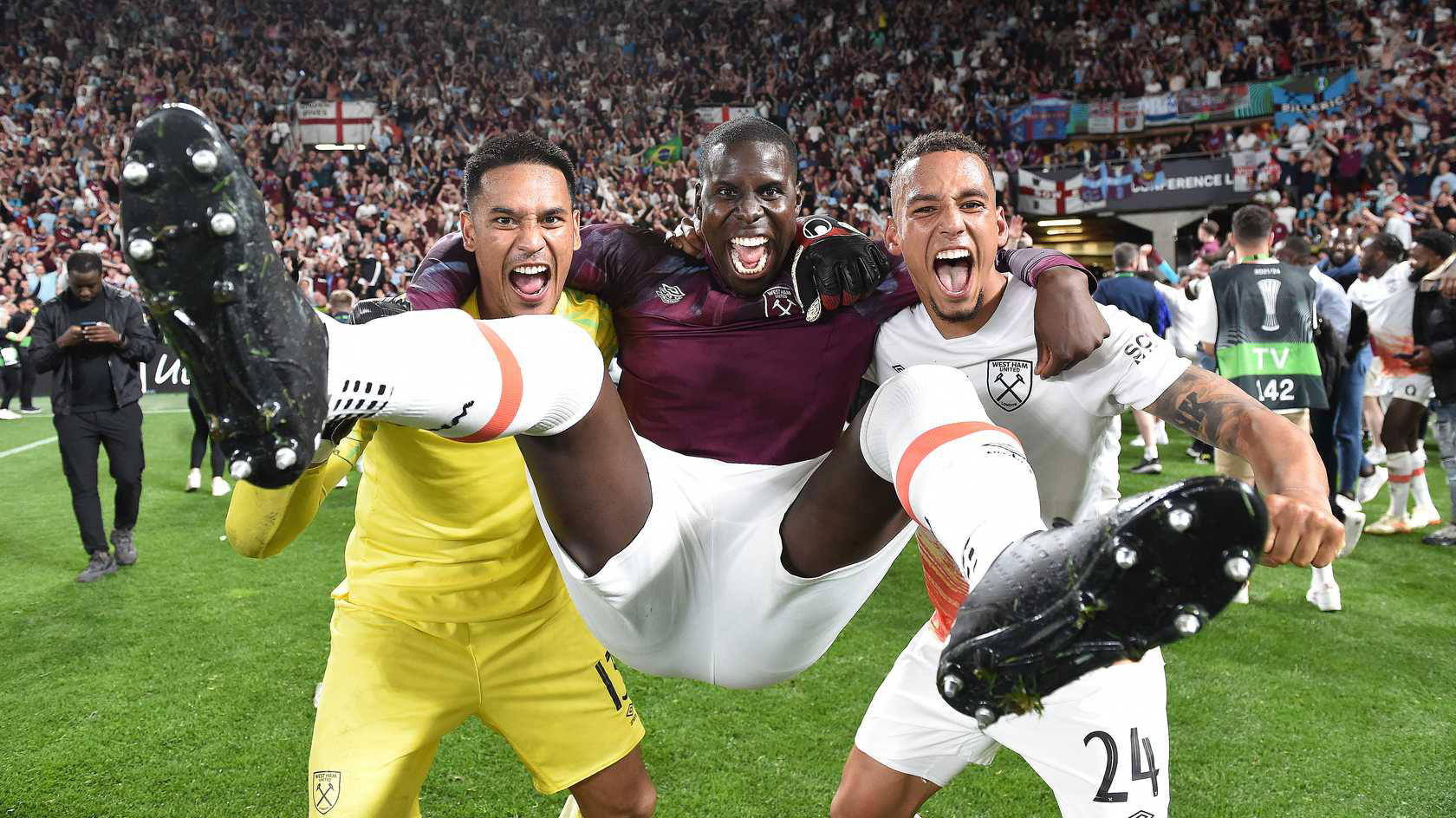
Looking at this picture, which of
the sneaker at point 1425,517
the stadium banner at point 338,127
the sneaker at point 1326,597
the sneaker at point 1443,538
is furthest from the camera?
the stadium banner at point 338,127

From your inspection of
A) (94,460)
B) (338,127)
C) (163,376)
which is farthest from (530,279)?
(338,127)

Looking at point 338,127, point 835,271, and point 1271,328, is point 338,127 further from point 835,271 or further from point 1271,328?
point 835,271

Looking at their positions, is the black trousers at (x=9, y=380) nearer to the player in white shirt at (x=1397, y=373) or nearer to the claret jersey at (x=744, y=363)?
the claret jersey at (x=744, y=363)

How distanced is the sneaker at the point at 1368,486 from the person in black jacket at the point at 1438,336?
1.12 meters

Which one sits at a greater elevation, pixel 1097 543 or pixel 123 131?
pixel 123 131

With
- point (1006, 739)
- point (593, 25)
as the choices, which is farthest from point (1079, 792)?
point (593, 25)

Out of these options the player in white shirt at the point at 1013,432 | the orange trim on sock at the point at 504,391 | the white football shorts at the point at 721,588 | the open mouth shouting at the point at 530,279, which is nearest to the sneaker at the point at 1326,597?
the player in white shirt at the point at 1013,432

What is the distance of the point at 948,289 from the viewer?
2420 mm

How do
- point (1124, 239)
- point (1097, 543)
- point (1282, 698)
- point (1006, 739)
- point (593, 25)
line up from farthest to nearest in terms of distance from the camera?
point (593, 25), point (1124, 239), point (1282, 698), point (1006, 739), point (1097, 543)

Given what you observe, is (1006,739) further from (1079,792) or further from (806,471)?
(806,471)

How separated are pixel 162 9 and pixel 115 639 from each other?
81.2 feet

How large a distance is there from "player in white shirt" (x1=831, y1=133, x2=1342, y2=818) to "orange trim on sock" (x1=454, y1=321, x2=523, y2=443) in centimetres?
105

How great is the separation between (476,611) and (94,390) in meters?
4.98

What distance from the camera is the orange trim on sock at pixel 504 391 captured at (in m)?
1.60
